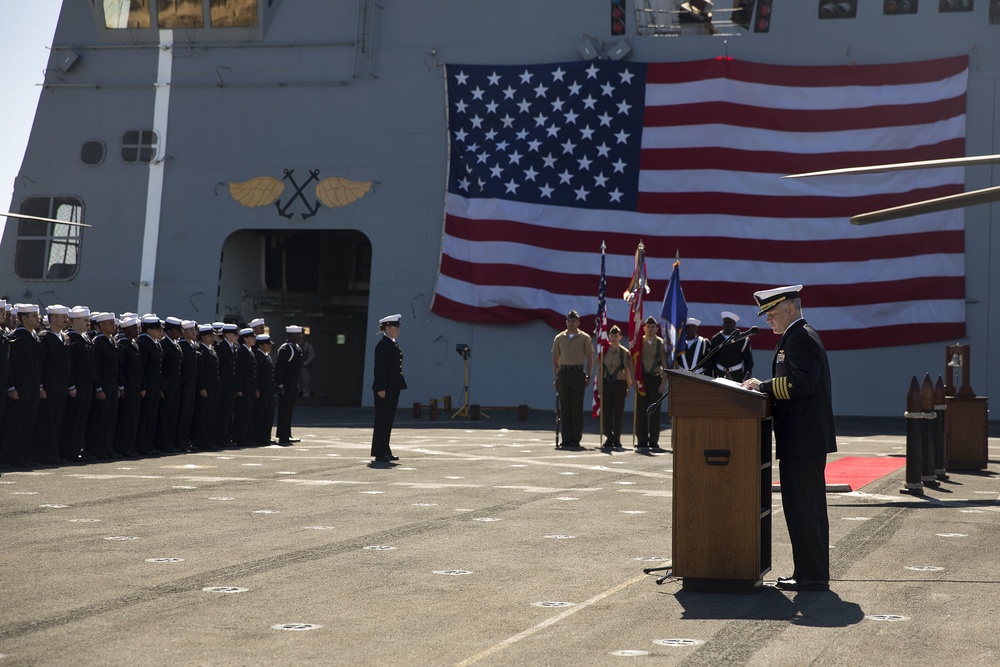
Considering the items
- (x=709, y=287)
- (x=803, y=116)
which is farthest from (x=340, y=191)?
(x=803, y=116)

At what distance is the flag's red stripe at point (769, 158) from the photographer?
73.0 ft

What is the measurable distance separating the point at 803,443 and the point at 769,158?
58.7 feet

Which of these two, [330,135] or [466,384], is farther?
[330,135]

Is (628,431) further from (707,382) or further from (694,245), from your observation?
(707,382)

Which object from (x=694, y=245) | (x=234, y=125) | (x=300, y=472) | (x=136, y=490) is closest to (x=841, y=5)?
(x=694, y=245)

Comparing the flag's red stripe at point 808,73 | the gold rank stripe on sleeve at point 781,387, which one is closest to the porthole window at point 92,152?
the flag's red stripe at point 808,73

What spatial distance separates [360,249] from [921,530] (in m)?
24.4

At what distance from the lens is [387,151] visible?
2467cm

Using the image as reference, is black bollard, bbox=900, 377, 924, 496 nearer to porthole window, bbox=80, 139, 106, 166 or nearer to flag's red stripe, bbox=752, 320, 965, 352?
flag's red stripe, bbox=752, 320, 965, 352

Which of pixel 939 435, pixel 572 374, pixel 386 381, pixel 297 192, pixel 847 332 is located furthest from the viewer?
pixel 297 192

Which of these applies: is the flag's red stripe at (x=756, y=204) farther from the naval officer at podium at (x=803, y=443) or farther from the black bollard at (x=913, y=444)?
the naval officer at podium at (x=803, y=443)

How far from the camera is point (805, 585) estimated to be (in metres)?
5.70

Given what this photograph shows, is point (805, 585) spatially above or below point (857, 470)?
below

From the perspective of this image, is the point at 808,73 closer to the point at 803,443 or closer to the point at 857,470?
the point at 857,470
